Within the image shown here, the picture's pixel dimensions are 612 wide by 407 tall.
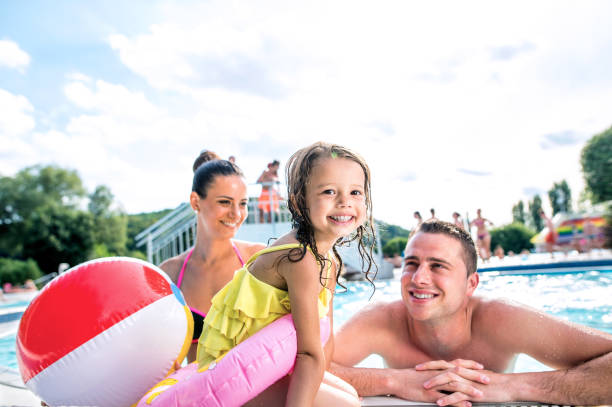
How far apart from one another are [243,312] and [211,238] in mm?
1319

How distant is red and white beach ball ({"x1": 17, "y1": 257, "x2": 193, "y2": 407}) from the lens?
213 cm

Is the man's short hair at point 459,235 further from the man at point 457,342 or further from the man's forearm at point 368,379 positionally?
the man's forearm at point 368,379

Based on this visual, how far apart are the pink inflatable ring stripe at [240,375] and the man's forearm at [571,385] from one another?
1.31 meters

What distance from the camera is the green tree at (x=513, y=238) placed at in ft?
105

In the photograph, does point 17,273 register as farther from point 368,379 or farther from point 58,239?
point 368,379

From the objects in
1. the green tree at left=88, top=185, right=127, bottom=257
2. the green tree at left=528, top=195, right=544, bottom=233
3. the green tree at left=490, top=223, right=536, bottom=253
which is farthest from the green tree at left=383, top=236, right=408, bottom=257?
the green tree at left=528, top=195, right=544, bottom=233

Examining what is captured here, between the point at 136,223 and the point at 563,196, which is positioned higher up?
the point at 563,196

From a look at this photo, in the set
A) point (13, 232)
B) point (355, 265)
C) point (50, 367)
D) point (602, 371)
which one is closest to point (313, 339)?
point (50, 367)

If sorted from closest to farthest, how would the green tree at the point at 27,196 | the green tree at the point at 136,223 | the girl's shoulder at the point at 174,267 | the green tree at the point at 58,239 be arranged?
the girl's shoulder at the point at 174,267
the green tree at the point at 58,239
the green tree at the point at 27,196
the green tree at the point at 136,223

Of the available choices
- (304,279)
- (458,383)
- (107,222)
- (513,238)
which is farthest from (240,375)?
(107,222)

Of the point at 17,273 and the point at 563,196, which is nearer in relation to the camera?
the point at 17,273

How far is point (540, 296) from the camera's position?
9.92 metres

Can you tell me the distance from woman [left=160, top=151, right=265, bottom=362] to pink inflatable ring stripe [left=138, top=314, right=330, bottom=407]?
1.29 meters

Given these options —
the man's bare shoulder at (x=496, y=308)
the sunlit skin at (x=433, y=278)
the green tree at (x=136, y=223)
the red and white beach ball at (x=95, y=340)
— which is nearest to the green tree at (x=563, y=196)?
the green tree at (x=136, y=223)
